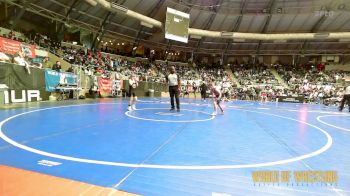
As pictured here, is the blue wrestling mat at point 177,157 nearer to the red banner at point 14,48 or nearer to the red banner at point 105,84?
the red banner at point 14,48

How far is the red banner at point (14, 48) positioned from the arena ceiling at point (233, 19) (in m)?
10.5

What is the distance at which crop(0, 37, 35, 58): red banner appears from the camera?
14.8m

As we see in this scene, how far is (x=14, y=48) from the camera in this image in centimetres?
1559

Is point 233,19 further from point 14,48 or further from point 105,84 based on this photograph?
point 14,48

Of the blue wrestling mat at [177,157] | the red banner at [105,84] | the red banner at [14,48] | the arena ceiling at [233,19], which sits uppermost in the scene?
the arena ceiling at [233,19]

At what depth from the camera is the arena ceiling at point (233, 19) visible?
3029 centimetres

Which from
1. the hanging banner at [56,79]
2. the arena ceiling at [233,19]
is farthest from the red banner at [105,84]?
the arena ceiling at [233,19]

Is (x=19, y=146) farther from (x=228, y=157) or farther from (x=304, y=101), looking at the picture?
(x=304, y=101)

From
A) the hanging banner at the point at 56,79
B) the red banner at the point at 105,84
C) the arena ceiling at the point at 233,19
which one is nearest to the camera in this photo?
the hanging banner at the point at 56,79

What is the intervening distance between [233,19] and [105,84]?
2365 cm

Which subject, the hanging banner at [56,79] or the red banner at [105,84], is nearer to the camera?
the hanging banner at [56,79]

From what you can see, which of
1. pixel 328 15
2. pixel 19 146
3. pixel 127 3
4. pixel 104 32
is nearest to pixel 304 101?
pixel 328 15

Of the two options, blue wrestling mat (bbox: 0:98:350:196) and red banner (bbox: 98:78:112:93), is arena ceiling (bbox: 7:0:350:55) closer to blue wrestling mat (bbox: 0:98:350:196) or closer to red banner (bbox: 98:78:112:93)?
red banner (bbox: 98:78:112:93)

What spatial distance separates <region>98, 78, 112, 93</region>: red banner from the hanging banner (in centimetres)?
304
